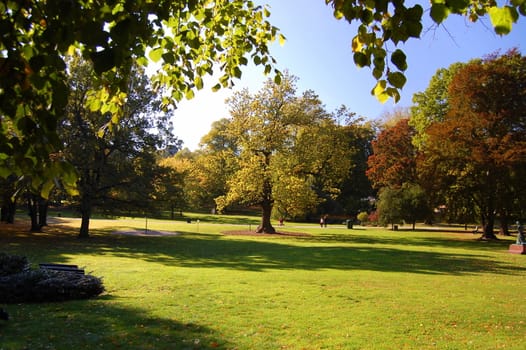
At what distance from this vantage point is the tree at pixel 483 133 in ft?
98.6

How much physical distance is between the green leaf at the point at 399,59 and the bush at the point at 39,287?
869 centimetres

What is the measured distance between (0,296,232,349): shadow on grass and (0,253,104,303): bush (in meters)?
0.36

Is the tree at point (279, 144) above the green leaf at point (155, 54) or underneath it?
above

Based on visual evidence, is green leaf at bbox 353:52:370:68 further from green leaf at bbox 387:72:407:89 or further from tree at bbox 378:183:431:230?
tree at bbox 378:183:431:230

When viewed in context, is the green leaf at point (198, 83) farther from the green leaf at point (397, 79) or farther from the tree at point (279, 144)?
the tree at point (279, 144)

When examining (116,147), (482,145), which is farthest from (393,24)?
(482,145)

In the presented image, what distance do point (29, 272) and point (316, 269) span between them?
9818mm

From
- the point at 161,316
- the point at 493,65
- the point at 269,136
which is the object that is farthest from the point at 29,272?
the point at 493,65

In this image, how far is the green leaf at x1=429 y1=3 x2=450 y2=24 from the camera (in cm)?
263

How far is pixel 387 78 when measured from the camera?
119 inches

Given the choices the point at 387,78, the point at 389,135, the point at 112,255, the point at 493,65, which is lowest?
the point at 112,255

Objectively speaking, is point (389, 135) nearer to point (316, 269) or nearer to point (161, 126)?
point (161, 126)

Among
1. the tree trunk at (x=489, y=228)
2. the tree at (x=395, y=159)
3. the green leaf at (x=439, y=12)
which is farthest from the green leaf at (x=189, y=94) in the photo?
the tree at (x=395, y=159)

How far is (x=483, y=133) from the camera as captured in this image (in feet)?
104
